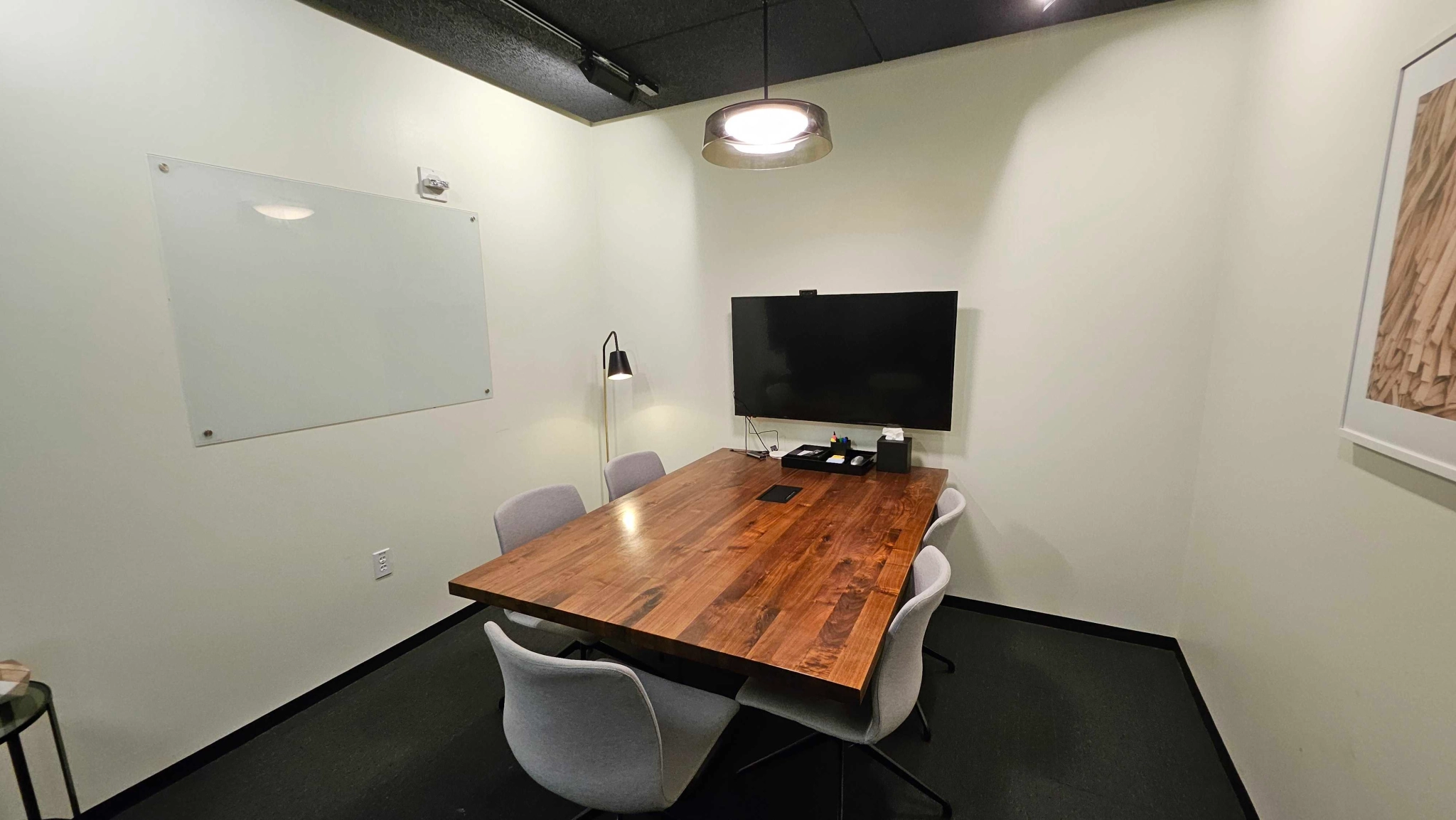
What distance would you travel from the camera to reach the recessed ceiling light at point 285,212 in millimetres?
1942

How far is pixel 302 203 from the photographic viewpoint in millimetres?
2047

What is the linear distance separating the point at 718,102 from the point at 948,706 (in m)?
3.17

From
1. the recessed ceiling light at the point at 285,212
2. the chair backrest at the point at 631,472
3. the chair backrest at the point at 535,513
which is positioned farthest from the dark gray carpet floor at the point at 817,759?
the recessed ceiling light at the point at 285,212

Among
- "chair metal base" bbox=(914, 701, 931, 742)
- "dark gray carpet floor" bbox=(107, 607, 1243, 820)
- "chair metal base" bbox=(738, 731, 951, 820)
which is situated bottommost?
"dark gray carpet floor" bbox=(107, 607, 1243, 820)

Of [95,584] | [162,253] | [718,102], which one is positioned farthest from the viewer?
[718,102]

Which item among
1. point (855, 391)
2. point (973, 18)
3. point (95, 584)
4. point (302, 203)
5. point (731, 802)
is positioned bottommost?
point (731, 802)

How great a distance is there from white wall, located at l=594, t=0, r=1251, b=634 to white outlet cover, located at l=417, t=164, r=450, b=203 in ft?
4.56

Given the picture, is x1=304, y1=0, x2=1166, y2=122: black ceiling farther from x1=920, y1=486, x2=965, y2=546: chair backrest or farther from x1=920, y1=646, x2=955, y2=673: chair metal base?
x1=920, y1=646, x2=955, y2=673: chair metal base

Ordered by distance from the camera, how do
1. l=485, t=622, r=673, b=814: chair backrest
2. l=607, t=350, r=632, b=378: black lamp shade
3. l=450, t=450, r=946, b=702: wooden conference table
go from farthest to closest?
l=607, t=350, r=632, b=378: black lamp shade < l=450, t=450, r=946, b=702: wooden conference table < l=485, t=622, r=673, b=814: chair backrest

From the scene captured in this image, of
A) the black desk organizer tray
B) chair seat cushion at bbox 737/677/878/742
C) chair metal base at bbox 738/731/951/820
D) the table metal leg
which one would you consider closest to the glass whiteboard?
the table metal leg

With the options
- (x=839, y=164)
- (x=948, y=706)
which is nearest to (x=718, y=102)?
(x=839, y=164)

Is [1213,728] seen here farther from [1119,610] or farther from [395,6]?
[395,6]

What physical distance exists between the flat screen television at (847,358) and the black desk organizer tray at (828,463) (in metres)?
0.18

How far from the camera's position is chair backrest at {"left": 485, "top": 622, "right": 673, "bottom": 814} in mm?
1046
